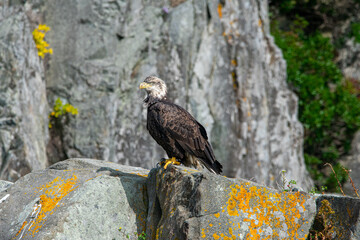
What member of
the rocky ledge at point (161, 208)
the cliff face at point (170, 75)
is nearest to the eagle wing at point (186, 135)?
the rocky ledge at point (161, 208)

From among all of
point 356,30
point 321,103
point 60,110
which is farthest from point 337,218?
point 356,30

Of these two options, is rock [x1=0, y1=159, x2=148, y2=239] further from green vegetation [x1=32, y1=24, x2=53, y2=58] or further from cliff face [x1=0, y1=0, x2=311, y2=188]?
green vegetation [x1=32, y1=24, x2=53, y2=58]

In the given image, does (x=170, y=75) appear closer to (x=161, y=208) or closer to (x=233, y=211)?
(x=161, y=208)

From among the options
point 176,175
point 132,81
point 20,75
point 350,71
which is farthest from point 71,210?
point 350,71

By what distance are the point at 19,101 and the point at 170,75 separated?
3.67 metres

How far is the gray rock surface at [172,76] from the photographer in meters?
10.5

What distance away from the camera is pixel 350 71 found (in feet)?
55.1

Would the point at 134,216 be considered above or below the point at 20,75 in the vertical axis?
below

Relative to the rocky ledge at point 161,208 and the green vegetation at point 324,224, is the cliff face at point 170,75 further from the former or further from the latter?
the green vegetation at point 324,224

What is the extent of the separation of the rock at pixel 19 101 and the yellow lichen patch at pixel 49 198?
3083mm

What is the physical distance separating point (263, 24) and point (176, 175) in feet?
30.9

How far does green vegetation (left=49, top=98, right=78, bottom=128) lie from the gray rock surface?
0.51 feet

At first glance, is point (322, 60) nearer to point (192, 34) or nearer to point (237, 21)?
point (237, 21)

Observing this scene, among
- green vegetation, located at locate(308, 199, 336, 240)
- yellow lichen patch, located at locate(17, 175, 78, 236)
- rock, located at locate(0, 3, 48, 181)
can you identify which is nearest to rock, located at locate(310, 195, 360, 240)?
green vegetation, located at locate(308, 199, 336, 240)
